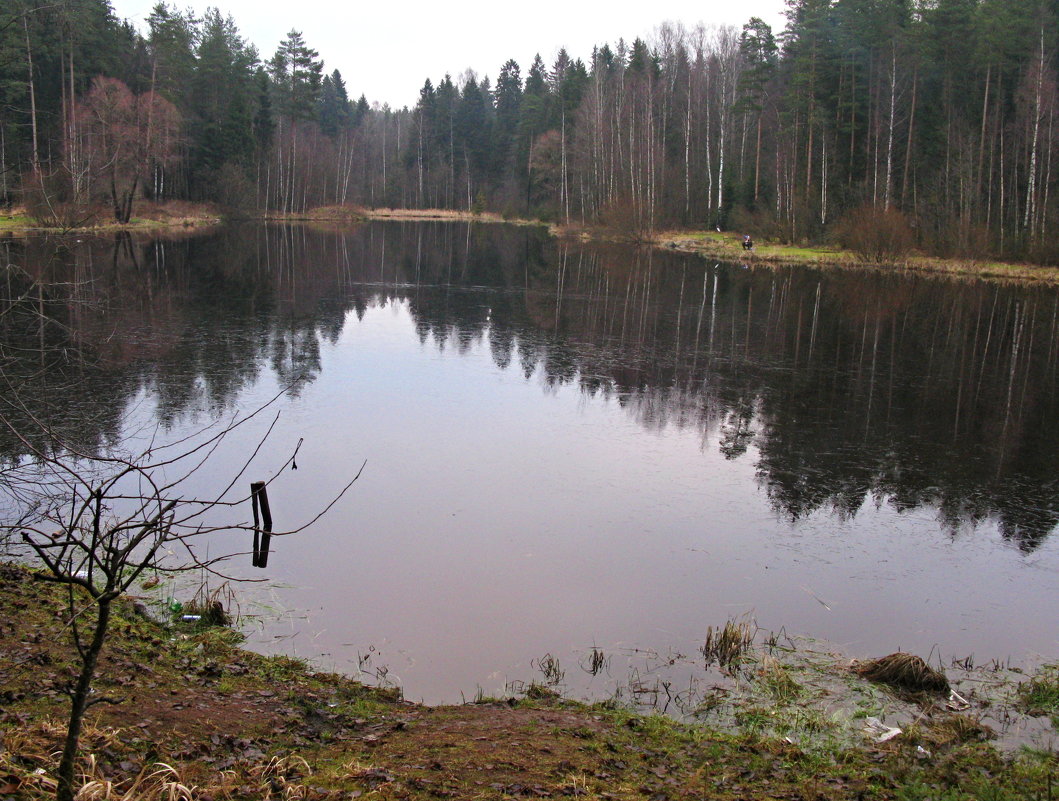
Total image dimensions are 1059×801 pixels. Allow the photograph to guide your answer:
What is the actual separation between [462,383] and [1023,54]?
39.2m

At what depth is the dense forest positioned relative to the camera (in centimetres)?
4178

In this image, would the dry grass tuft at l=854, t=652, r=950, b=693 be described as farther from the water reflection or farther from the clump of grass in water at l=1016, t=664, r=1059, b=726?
the water reflection

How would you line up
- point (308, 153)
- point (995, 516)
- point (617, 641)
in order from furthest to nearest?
point (308, 153) → point (995, 516) → point (617, 641)

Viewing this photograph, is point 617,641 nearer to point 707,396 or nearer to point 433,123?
point 707,396

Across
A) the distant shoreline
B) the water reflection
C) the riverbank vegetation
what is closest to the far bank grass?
the distant shoreline

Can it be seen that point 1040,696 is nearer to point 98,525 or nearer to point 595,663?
point 595,663

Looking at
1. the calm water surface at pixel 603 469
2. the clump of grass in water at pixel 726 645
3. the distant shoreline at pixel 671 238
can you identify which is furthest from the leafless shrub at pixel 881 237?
the clump of grass in water at pixel 726 645

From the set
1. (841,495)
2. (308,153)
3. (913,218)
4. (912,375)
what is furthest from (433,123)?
(841,495)

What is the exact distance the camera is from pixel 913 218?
4419 centimetres

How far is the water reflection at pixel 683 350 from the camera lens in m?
11.1

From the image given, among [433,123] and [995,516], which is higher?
[433,123]

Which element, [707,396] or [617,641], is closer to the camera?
[617,641]

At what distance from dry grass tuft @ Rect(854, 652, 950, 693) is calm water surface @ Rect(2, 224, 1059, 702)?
576 mm

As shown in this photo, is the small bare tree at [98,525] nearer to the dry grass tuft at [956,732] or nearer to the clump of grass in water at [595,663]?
the clump of grass in water at [595,663]
